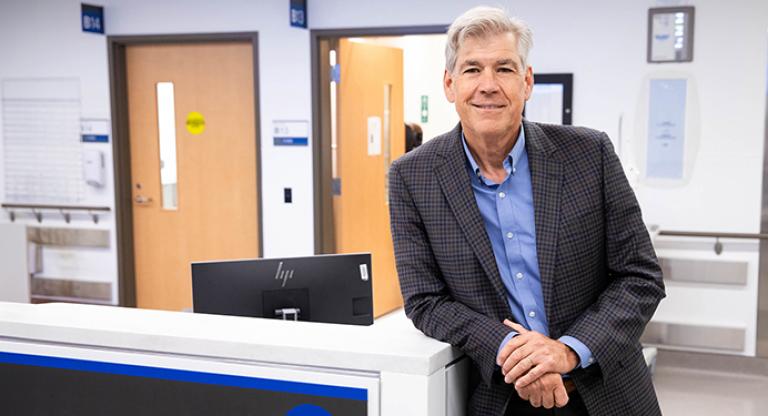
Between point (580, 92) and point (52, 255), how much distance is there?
155 inches

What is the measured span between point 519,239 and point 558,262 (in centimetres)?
9

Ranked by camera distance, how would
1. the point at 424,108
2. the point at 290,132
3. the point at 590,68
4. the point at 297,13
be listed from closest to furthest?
the point at 590,68 < the point at 297,13 < the point at 290,132 < the point at 424,108

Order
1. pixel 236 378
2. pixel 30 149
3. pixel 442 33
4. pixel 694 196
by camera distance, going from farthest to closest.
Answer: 1. pixel 30 149
2. pixel 442 33
3. pixel 694 196
4. pixel 236 378

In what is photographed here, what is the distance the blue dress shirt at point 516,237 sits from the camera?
4.85 feet

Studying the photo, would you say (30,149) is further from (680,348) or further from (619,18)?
(680,348)

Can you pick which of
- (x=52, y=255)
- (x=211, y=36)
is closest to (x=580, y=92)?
(x=211, y=36)

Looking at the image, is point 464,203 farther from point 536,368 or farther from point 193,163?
point 193,163

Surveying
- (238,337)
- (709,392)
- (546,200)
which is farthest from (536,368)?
(709,392)

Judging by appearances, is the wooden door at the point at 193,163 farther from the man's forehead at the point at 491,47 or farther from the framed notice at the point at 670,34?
the man's forehead at the point at 491,47

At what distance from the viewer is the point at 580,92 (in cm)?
453

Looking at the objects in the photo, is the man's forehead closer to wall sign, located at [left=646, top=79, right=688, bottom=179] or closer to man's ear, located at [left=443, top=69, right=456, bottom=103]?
man's ear, located at [left=443, top=69, right=456, bottom=103]

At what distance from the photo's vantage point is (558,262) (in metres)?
1.46

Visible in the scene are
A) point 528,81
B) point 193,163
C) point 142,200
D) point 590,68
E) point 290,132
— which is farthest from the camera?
point 142,200

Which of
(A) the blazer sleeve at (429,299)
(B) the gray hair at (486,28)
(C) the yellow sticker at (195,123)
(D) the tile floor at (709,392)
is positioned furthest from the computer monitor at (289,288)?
(C) the yellow sticker at (195,123)
